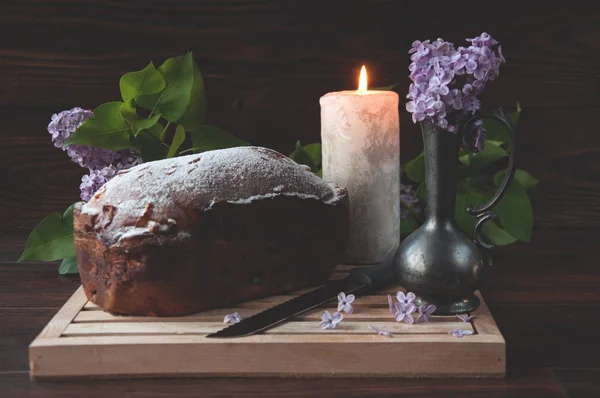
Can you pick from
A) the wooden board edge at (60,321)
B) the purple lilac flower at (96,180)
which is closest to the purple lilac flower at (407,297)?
the wooden board edge at (60,321)

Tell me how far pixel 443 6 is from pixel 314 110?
0.32 metres

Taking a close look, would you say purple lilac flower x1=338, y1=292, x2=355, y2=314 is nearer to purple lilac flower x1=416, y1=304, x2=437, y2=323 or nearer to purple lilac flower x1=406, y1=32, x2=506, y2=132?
purple lilac flower x1=416, y1=304, x2=437, y2=323

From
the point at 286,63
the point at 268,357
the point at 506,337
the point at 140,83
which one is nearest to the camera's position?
the point at 268,357

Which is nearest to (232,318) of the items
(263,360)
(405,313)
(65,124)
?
(263,360)

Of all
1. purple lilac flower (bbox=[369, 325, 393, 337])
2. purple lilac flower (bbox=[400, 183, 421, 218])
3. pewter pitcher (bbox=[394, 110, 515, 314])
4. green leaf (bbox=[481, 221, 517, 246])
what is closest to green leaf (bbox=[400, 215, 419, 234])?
purple lilac flower (bbox=[400, 183, 421, 218])

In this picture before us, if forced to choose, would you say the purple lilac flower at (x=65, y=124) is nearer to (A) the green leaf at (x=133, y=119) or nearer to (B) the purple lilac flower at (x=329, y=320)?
(A) the green leaf at (x=133, y=119)

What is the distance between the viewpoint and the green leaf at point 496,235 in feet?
4.29

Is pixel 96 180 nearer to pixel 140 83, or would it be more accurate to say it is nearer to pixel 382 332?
pixel 140 83

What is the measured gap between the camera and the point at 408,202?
1.30 metres

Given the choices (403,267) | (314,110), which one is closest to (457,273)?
(403,267)

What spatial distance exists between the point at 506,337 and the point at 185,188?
0.43m

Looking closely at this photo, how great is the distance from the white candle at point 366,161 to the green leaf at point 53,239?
408 mm

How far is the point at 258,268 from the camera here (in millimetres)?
983

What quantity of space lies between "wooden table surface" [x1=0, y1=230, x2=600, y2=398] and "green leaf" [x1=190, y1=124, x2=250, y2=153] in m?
0.29
